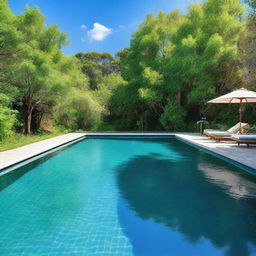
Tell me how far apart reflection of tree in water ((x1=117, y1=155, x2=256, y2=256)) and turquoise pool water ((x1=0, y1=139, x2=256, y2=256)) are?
13 millimetres

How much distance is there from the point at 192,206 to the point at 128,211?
1.06 metres

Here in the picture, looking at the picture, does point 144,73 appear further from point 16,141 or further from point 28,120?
point 16,141

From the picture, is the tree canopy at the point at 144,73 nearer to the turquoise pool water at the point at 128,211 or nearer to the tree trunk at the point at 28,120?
the tree trunk at the point at 28,120

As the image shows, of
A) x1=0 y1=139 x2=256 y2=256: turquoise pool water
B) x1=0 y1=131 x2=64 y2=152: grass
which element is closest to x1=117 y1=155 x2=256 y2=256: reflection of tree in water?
x1=0 y1=139 x2=256 y2=256: turquoise pool water

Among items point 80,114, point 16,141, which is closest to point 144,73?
point 80,114

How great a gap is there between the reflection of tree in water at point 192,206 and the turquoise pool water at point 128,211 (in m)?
0.01

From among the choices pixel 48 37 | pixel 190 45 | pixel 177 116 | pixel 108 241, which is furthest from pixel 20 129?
pixel 108 241

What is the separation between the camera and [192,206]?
4125 mm

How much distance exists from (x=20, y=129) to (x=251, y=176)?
1509 cm

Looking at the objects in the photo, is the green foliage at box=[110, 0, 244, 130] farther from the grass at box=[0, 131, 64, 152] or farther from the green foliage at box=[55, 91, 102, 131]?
the grass at box=[0, 131, 64, 152]

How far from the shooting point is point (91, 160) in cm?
825

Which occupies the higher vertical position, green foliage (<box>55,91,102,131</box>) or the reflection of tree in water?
green foliage (<box>55,91,102,131</box>)

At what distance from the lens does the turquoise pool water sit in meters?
2.89

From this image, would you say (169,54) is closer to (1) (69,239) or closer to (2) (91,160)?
(2) (91,160)
